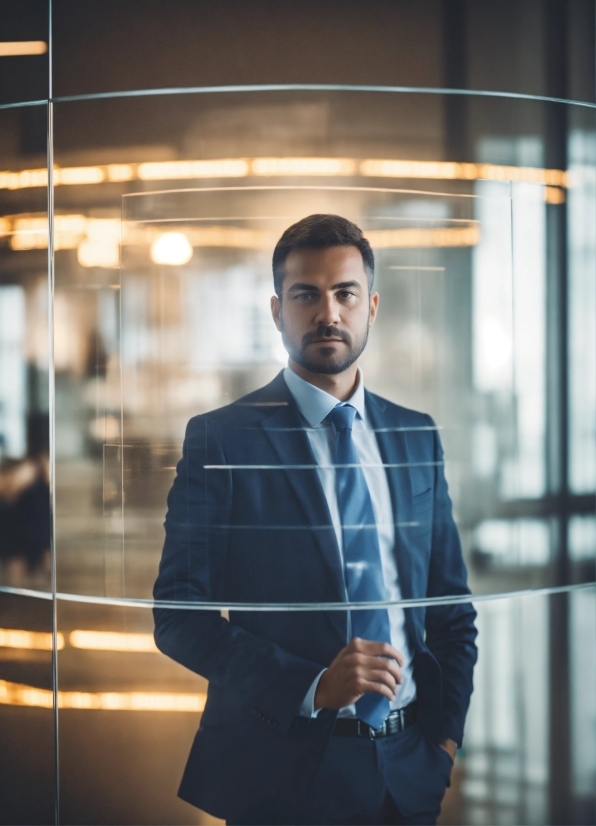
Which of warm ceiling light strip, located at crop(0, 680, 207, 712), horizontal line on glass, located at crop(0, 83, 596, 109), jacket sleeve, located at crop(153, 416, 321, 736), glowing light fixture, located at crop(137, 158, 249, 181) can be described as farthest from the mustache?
warm ceiling light strip, located at crop(0, 680, 207, 712)

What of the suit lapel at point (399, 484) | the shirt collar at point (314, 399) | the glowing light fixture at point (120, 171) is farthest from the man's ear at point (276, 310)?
the glowing light fixture at point (120, 171)

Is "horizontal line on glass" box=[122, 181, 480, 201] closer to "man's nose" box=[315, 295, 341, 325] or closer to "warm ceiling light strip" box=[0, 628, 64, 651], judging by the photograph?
"man's nose" box=[315, 295, 341, 325]

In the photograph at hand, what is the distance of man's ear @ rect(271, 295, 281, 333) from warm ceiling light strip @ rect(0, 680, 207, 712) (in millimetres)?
915

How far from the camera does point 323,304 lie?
1959 mm

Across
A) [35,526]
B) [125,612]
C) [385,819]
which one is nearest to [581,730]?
[385,819]

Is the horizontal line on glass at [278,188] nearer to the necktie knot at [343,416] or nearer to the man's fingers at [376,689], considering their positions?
the necktie knot at [343,416]

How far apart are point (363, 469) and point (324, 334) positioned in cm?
33

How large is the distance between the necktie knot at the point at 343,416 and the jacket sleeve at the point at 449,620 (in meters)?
0.22

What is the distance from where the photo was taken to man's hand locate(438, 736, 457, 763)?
82.4 inches

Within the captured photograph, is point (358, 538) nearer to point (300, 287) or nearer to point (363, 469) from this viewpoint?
point (363, 469)

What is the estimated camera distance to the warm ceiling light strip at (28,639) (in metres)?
2.18

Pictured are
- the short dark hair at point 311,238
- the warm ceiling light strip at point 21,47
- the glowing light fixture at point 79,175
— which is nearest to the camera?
the short dark hair at point 311,238

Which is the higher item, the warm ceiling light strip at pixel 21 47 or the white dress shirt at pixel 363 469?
the warm ceiling light strip at pixel 21 47

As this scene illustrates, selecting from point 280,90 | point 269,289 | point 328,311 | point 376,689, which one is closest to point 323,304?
point 328,311
